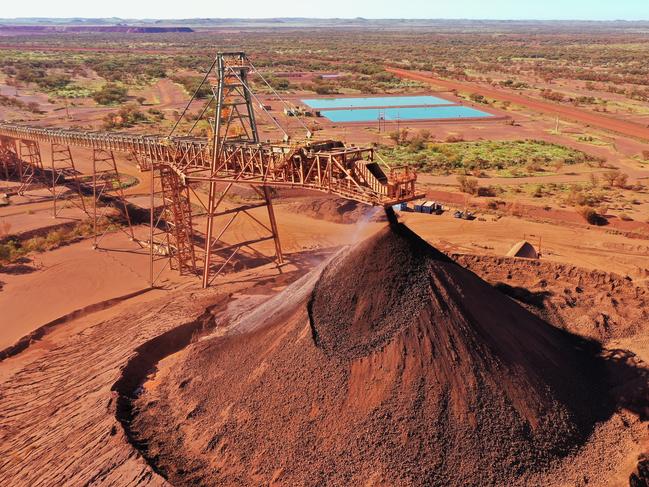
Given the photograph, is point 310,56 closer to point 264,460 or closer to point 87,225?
point 87,225

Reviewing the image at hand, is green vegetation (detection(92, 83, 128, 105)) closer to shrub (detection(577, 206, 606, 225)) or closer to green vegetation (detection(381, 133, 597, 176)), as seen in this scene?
green vegetation (detection(381, 133, 597, 176))

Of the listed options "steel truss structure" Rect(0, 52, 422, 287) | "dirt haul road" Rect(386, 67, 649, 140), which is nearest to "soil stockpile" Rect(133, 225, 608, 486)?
"steel truss structure" Rect(0, 52, 422, 287)

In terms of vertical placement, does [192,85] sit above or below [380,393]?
above

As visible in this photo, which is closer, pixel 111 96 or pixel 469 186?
pixel 469 186

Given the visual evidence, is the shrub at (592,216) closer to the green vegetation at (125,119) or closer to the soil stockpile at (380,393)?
the soil stockpile at (380,393)

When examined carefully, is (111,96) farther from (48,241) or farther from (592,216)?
(592,216)

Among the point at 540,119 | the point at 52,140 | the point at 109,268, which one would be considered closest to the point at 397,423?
the point at 109,268

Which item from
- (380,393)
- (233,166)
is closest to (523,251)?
(233,166)

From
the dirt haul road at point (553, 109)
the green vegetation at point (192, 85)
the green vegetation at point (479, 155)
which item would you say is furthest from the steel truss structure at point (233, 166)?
the green vegetation at point (192, 85)
